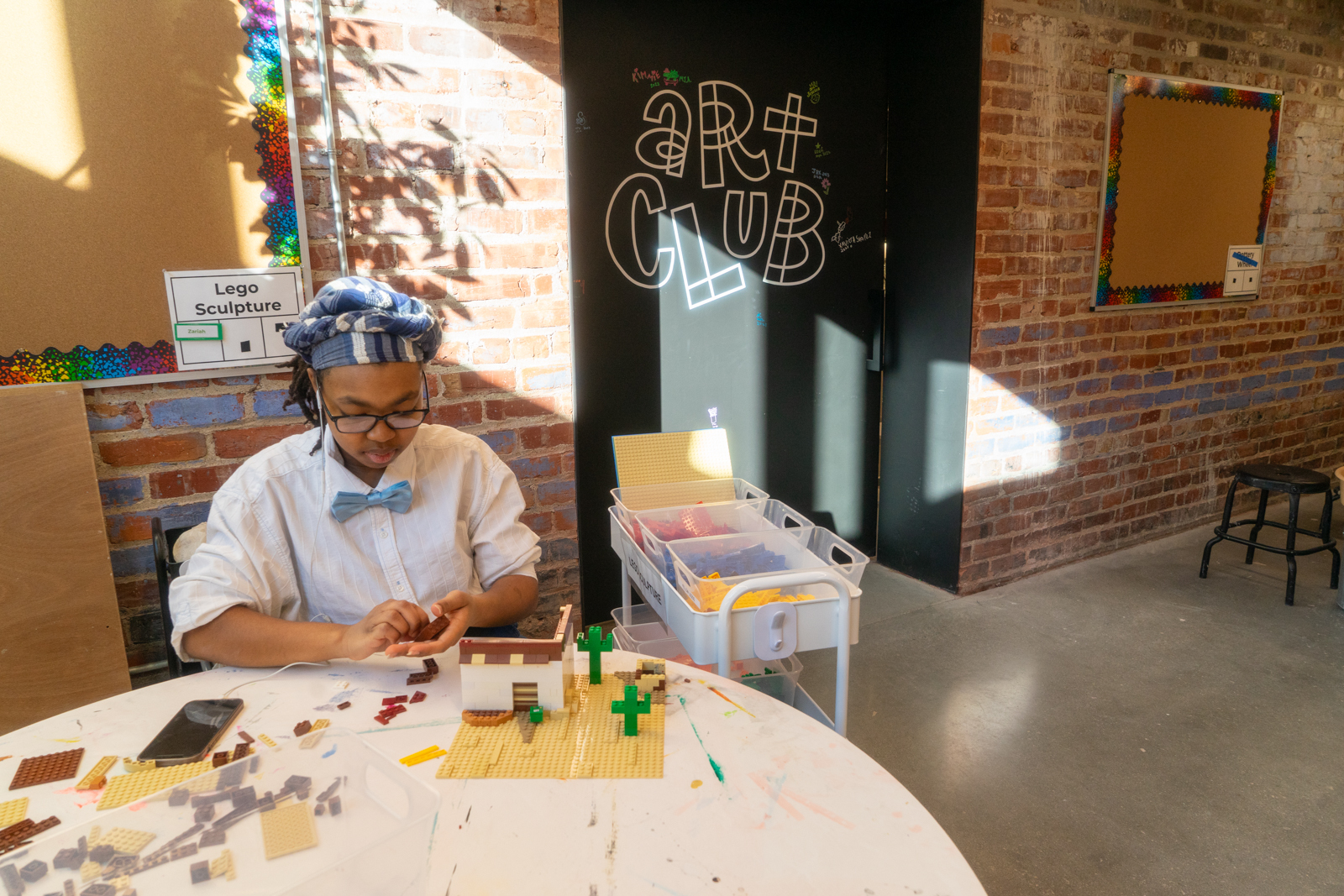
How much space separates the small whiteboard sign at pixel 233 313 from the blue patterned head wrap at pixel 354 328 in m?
0.64

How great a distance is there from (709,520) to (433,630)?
0.98 m

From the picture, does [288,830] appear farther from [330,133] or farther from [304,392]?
[330,133]

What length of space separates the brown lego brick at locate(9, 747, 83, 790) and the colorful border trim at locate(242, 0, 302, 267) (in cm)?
135

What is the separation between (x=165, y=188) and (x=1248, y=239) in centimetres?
481

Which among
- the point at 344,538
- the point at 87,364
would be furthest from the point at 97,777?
the point at 87,364

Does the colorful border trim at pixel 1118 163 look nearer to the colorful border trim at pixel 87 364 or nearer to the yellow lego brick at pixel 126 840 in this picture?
the colorful border trim at pixel 87 364

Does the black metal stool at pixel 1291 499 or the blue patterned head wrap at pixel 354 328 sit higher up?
the blue patterned head wrap at pixel 354 328

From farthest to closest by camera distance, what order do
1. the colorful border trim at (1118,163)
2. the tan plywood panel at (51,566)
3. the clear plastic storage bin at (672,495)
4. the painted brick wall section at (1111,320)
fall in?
the colorful border trim at (1118,163) → the painted brick wall section at (1111,320) → the clear plastic storage bin at (672,495) → the tan plywood panel at (51,566)

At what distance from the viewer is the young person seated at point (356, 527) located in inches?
55.0

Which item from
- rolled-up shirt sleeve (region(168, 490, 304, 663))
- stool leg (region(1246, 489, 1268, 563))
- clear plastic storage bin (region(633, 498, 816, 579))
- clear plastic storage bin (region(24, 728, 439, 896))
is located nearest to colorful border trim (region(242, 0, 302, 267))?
rolled-up shirt sleeve (region(168, 490, 304, 663))

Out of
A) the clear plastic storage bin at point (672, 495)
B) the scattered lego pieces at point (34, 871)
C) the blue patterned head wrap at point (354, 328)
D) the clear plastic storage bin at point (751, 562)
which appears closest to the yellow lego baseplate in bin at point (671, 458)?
the clear plastic storage bin at point (672, 495)

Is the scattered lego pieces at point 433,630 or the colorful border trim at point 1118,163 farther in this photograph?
the colorful border trim at point 1118,163

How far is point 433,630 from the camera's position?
1.39 metres

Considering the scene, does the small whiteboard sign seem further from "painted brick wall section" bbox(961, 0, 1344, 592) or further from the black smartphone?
"painted brick wall section" bbox(961, 0, 1344, 592)
